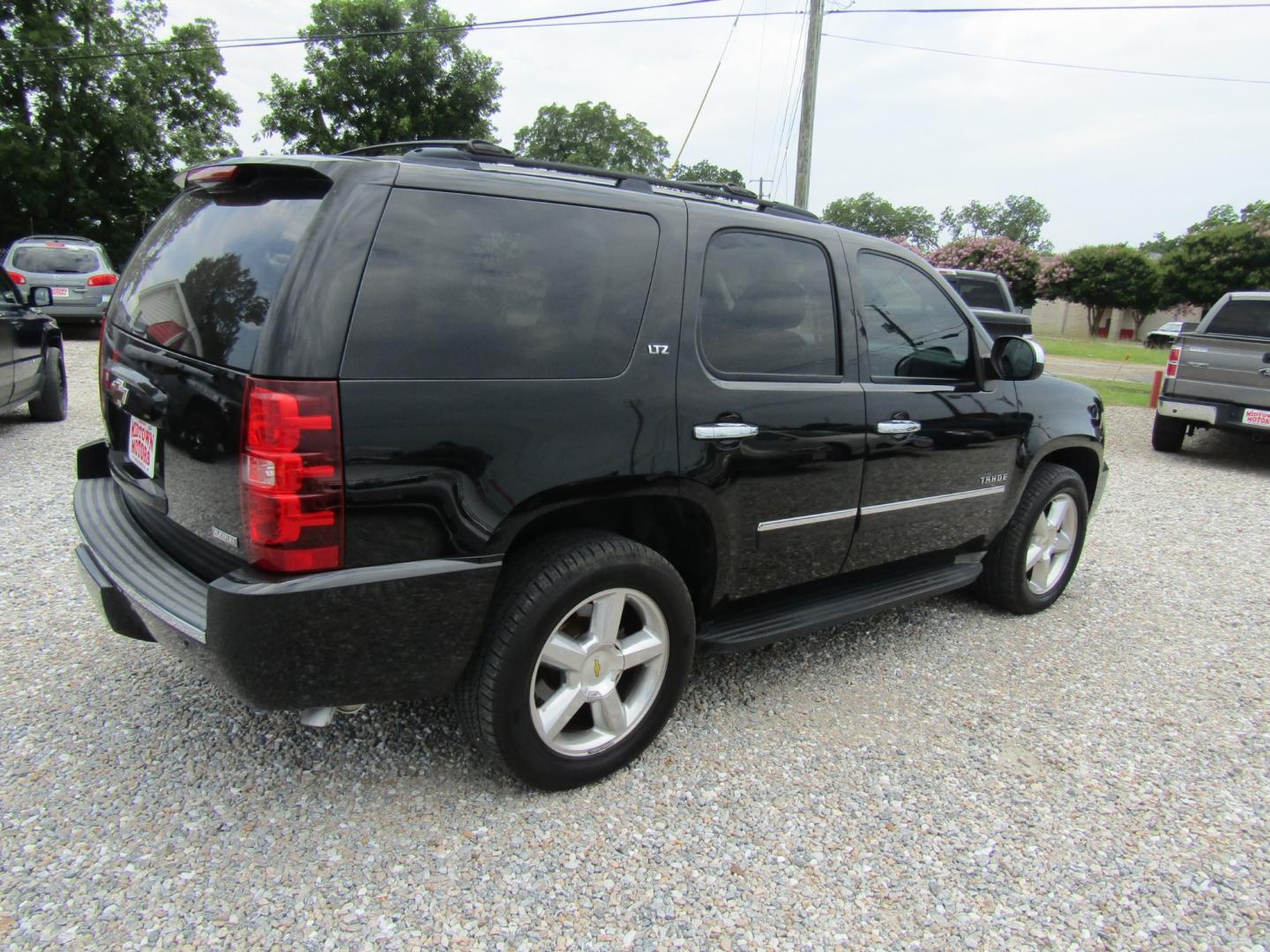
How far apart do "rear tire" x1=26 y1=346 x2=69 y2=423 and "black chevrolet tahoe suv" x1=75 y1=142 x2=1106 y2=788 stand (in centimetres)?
549

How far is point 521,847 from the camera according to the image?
2275 millimetres

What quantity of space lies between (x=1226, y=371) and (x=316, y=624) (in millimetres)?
9541

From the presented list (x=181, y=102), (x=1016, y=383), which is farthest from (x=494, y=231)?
(x=181, y=102)

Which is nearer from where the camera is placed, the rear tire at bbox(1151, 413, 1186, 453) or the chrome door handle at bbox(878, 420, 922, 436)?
the chrome door handle at bbox(878, 420, 922, 436)

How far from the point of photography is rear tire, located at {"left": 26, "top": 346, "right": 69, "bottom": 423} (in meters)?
7.41

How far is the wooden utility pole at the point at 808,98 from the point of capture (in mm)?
14570

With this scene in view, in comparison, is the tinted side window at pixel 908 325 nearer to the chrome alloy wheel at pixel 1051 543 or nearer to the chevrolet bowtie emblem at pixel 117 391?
the chrome alloy wheel at pixel 1051 543

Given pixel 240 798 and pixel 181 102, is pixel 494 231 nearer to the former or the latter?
pixel 240 798

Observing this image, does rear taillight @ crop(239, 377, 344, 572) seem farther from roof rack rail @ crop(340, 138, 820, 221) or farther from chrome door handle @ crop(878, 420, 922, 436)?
chrome door handle @ crop(878, 420, 922, 436)

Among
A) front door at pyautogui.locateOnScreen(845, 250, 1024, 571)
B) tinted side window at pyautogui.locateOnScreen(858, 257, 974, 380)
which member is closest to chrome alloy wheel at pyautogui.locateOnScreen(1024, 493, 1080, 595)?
front door at pyautogui.locateOnScreen(845, 250, 1024, 571)

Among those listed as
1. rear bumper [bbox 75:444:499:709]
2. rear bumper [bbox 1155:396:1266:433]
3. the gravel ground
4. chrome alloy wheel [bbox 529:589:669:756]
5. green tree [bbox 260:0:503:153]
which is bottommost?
the gravel ground

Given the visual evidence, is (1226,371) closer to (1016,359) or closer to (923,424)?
(1016,359)

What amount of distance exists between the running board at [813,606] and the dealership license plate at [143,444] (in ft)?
5.81

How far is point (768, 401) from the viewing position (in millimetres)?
2770
